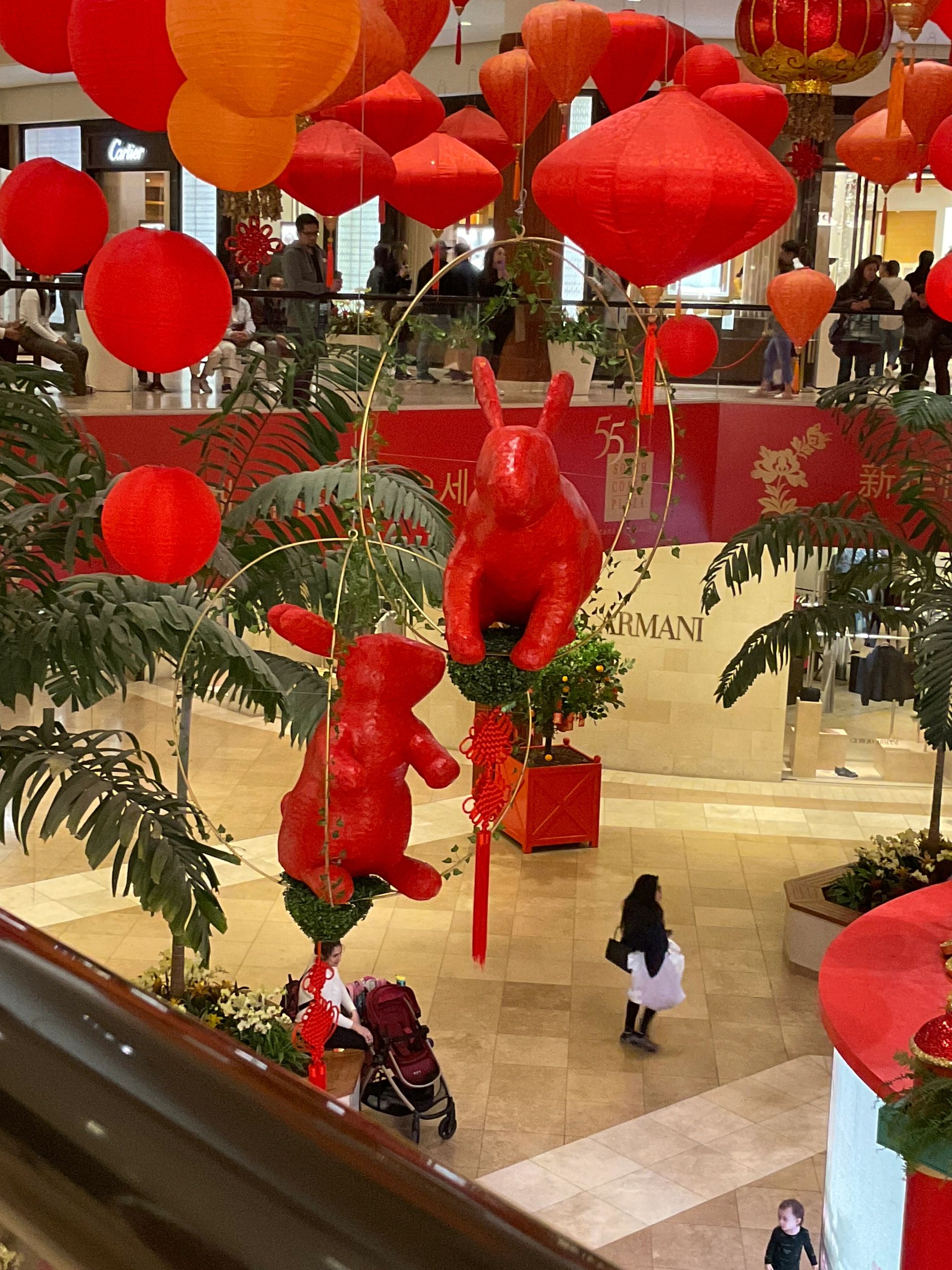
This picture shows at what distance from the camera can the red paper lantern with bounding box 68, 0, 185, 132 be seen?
98.3 inches

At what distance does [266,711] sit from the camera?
429cm

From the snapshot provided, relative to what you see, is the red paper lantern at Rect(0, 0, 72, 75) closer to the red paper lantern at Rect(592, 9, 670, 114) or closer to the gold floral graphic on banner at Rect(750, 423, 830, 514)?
the red paper lantern at Rect(592, 9, 670, 114)

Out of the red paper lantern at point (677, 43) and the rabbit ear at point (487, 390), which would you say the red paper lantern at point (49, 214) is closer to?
the rabbit ear at point (487, 390)

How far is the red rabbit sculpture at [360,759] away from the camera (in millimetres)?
3053

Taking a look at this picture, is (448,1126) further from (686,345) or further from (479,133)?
(479,133)

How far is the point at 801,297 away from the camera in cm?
695

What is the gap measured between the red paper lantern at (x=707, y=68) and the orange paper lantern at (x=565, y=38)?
3.15ft

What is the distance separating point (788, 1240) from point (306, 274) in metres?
5.07

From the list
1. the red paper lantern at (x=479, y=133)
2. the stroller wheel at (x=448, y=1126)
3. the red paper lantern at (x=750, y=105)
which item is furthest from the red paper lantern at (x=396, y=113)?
the stroller wheel at (x=448, y=1126)

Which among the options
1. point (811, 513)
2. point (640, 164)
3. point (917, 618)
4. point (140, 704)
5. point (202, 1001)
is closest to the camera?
point (640, 164)

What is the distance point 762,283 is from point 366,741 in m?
13.8

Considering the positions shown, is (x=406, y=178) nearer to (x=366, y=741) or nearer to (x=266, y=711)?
(x=266, y=711)

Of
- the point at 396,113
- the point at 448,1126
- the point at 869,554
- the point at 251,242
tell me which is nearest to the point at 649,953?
the point at 448,1126

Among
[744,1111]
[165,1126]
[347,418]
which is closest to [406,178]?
[347,418]
